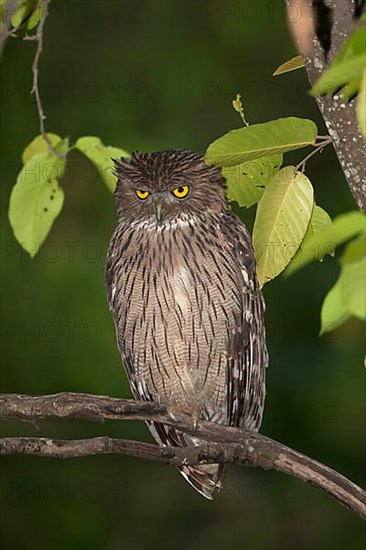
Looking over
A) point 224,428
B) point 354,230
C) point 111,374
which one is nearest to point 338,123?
point 354,230

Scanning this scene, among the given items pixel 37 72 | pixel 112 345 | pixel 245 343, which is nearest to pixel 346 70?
pixel 37 72

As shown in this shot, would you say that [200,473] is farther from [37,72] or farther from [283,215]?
[283,215]

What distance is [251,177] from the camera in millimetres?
2480

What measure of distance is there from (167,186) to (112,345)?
3.28 metres

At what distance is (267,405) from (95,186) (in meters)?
A: 1.80

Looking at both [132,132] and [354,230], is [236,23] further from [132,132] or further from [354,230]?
[354,230]

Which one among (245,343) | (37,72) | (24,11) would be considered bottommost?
(245,343)

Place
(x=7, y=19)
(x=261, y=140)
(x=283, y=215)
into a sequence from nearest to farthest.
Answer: (x=7, y=19) < (x=261, y=140) < (x=283, y=215)

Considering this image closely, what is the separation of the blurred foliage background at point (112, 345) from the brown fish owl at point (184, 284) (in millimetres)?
3067

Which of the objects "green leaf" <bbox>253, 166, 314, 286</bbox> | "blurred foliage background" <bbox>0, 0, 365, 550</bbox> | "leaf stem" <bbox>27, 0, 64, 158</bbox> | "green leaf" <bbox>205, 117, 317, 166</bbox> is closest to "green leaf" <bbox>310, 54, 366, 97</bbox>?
"green leaf" <bbox>205, 117, 317, 166</bbox>

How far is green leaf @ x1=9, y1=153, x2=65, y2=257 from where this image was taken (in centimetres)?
256

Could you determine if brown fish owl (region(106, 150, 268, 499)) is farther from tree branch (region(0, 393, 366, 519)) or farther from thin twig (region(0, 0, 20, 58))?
thin twig (region(0, 0, 20, 58))

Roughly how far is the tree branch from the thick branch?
757mm

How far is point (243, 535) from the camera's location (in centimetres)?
747
